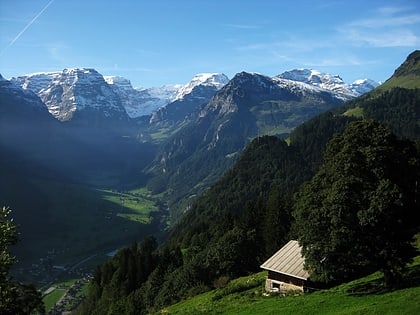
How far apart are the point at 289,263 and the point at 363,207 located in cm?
1822

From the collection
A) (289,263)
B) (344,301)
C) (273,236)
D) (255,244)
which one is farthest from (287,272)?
(273,236)

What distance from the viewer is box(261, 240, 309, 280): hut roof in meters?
48.0

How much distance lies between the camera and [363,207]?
34.9 m

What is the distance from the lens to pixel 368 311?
31219 millimetres

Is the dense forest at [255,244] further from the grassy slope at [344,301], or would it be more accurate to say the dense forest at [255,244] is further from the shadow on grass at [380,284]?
the grassy slope at [344,301]

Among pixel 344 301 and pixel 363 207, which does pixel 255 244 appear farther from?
pixel 363 207

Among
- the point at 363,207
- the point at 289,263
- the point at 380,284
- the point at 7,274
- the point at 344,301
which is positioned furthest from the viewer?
the point at 289,263

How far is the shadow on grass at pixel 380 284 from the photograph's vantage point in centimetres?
3672

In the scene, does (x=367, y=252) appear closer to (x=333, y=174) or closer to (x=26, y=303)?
(x=333, y=174)

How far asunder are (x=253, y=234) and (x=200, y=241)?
46205 mm

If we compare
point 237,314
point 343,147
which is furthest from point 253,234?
point 343,147

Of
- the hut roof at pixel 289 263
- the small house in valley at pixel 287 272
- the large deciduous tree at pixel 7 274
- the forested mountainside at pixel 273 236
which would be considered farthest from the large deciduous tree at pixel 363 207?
the large deciduous tree at pixel 7 274

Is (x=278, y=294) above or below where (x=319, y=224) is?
below

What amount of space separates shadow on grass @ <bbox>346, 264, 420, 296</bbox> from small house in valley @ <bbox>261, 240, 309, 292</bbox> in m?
6.53
